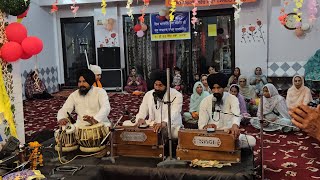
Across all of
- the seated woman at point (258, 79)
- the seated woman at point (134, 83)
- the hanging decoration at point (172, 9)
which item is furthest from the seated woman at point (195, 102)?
the seated woman at point (134, 83)

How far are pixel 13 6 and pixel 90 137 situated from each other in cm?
Answer: 168

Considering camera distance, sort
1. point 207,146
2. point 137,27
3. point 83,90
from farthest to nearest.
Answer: point 137,27, point 83,90, point 207,146

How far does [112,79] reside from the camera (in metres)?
11.4

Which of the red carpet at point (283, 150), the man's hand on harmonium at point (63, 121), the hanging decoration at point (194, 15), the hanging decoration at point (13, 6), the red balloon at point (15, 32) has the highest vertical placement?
the hanging decoration at point (194, 15)

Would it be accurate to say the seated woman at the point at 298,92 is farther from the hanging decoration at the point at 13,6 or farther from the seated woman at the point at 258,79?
the hanging decoration at the point at 13,6

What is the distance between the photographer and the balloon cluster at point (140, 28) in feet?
35.7

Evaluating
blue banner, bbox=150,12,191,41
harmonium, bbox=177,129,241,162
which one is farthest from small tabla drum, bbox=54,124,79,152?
blue banner, bbox=150,12,191,41

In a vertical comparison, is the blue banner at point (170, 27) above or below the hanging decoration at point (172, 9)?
below

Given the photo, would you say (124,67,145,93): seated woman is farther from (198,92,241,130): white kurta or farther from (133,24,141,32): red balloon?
(198,92,241,130): white kurta

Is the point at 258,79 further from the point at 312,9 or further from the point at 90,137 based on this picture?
the point at 90,137

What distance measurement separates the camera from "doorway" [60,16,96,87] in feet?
38.4

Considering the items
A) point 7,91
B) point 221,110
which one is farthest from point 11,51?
point 221,110

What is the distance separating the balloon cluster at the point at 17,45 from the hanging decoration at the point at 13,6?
0.47 feet

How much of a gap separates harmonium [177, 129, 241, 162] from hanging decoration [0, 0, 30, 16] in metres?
2.26
